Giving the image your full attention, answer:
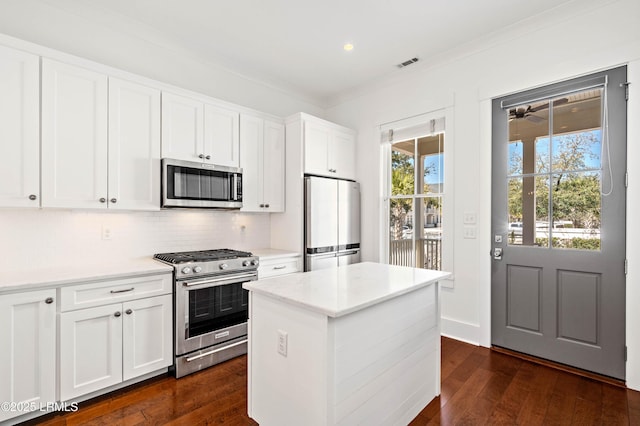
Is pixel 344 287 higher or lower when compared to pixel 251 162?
lower

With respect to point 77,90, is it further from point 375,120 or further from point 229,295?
point 375,120

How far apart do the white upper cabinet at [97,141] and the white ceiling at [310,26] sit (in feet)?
2.23

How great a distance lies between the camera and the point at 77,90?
2.42 metres

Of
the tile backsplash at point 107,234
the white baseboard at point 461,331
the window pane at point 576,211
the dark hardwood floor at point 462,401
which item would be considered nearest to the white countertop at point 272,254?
the tile backsplash at point 107,234

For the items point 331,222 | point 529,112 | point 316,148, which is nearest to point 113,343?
point 331,222

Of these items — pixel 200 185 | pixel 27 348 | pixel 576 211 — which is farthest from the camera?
pixel 200 185

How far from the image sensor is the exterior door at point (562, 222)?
98.0 inches

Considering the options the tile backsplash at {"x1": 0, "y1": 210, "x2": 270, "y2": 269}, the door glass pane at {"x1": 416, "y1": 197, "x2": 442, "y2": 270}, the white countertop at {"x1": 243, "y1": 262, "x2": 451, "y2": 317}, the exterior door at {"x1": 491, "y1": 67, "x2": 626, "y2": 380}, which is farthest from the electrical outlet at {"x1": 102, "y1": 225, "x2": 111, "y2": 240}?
the exterior door at {"x1": 491, "y1": 67, "x2": 626, "y2": 380}

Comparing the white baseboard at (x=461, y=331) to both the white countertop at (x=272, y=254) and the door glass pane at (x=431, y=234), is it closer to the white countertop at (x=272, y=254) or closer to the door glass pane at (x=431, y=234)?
the door glass pane at (x=431, y=234)

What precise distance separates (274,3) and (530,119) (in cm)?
249

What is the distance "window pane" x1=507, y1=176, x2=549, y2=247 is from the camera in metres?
2.87

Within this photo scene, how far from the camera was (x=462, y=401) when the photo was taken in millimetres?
2252

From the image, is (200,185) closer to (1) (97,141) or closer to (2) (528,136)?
(1) (97,141)

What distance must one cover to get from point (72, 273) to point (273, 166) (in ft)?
7.10
